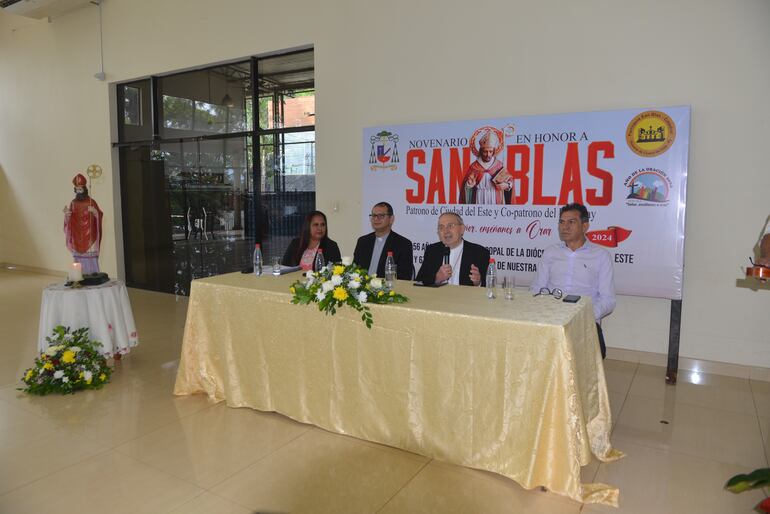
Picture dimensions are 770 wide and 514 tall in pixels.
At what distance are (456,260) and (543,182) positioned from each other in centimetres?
118

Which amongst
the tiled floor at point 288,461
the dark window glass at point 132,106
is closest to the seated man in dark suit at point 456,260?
the tiled floor at point 288,461

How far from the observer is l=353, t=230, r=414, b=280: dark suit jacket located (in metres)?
4.55

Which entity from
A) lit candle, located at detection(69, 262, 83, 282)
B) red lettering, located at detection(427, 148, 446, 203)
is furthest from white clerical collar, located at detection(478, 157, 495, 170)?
lit candle, located at detection(69, 262, 83, 282)

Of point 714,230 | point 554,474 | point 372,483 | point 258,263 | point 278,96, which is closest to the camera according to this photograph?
point 554,474

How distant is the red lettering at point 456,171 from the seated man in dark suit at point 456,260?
0.89 meters

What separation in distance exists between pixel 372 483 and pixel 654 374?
113 inches

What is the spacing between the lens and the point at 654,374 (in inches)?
172

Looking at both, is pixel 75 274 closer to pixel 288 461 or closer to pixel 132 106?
pixel 288 461

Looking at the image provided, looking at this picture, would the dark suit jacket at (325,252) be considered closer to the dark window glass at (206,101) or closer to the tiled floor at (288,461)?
the tiled floor at (288,461)

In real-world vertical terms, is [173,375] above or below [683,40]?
below

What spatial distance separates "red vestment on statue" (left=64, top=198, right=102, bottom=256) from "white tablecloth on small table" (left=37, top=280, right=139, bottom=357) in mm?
1657

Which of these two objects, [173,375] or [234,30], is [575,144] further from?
[234,30]

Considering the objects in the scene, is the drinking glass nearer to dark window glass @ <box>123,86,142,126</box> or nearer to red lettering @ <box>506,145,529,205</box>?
red lettering @ <box>506,145,529,205</box>

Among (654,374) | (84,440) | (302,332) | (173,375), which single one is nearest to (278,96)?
(173,375)
